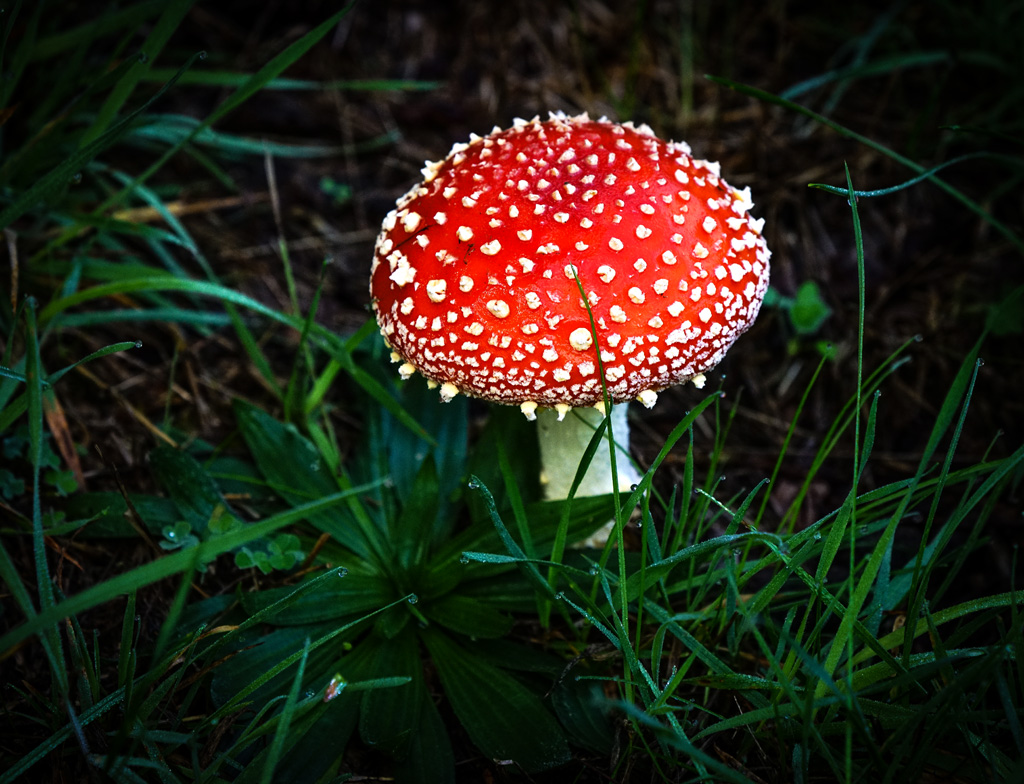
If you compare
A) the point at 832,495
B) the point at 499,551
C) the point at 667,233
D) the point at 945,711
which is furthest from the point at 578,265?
the point at 832,495

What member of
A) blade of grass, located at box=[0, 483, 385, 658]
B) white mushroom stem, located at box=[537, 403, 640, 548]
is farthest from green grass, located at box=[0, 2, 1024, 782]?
white mushroom stem, located at box=[537, 403, 640, 548]

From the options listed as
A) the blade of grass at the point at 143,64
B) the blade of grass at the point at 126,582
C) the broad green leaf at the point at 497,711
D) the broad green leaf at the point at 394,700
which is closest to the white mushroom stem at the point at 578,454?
the broad green leaf at the point at 497,711

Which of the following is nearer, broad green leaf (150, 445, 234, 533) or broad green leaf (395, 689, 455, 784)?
broad green leaf (395, 689, 455, 784)

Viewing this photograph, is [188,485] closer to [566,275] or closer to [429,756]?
[429,756]

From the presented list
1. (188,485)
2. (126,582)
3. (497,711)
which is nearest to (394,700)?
(497,711)

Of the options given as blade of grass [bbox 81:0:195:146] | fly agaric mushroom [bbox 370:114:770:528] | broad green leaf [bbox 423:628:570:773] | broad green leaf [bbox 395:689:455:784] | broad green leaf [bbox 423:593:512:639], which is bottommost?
broad green leaf [bbox 395:689:455:784]

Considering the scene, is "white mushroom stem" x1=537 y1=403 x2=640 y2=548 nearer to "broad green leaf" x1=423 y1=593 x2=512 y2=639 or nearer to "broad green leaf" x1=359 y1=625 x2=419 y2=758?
"broad green leaf" x1=423 y1=593 x2=512 y2=639

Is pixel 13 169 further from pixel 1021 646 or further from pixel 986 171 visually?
pixel 986 171
